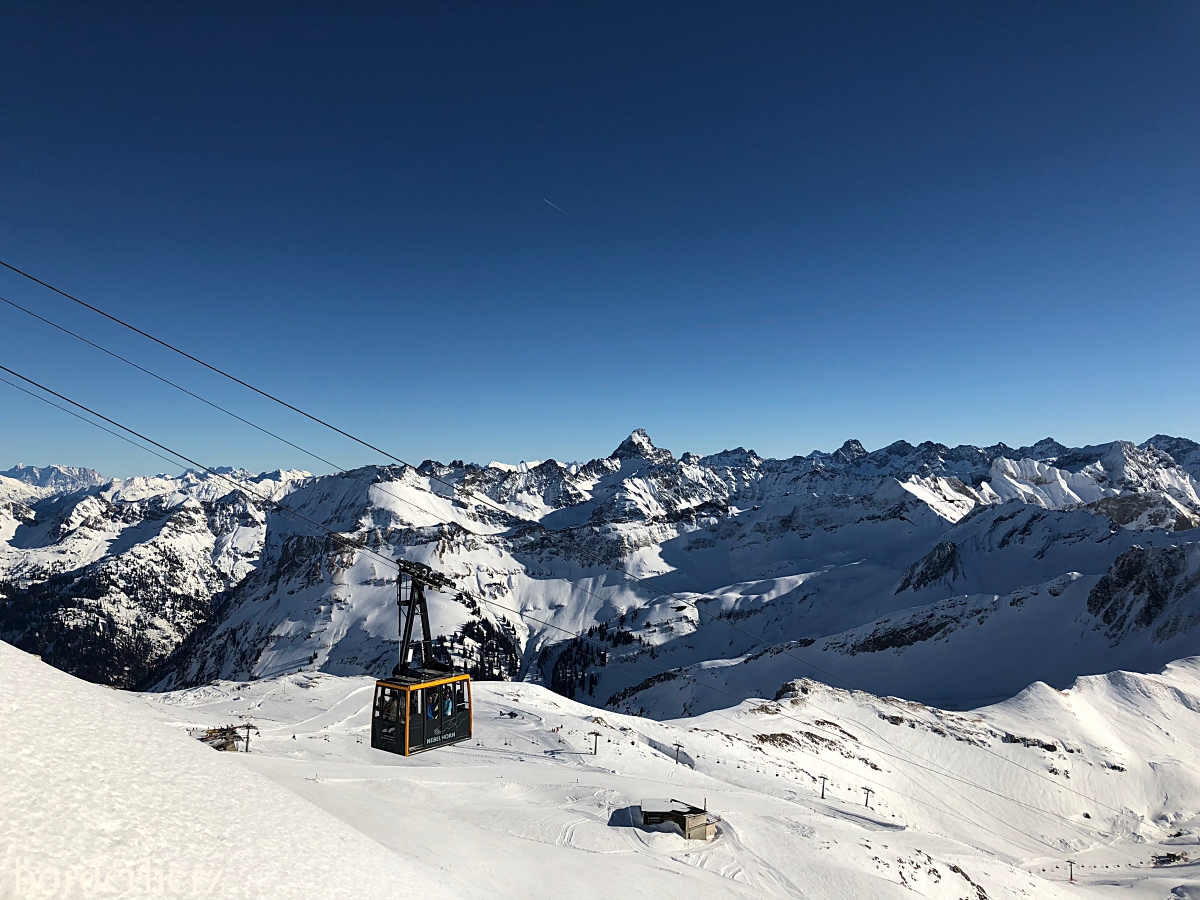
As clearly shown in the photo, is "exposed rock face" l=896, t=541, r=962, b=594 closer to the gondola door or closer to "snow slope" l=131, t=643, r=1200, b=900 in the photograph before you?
"snow slope" l=131, t=643, r=1200, b=900

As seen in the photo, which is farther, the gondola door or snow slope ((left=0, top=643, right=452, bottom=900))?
the gondola door

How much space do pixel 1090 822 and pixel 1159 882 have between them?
2265 cm

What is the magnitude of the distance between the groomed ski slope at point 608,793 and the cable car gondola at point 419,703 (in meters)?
2.24

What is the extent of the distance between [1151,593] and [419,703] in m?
131

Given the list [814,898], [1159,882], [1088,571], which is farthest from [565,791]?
[1088,571]

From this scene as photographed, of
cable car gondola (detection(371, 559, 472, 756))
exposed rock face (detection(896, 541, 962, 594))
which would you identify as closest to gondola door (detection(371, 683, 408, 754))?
cable car gondola (detection(371, 559, 472, 756))

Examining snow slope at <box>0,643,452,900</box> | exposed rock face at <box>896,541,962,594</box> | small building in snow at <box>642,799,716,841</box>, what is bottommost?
small building in snow at <box>642,799,716,841</box>

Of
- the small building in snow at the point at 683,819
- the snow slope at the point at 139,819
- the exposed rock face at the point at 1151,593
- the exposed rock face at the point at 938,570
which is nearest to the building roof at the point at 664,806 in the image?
the small building in snow at the point at 683,819

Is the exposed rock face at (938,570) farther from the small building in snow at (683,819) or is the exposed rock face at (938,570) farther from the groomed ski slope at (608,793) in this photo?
the small building in snow at (683,819)

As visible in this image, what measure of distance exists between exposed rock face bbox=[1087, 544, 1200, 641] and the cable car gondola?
12160 centimetres

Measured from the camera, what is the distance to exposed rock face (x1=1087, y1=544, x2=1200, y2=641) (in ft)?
326

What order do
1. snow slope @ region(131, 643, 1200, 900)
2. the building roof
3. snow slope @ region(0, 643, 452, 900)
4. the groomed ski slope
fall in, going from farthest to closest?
the building roof
snow slope @ region(131, 643, 1200, 900)
the groomed ski slope
snow slope @ region(0, 643, 452, 900)

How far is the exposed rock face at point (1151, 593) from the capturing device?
99.4 metres

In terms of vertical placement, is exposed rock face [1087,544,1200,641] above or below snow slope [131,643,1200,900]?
above
